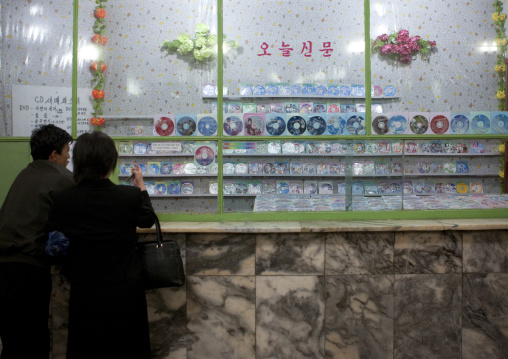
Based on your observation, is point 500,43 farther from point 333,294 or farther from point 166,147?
point 166,147

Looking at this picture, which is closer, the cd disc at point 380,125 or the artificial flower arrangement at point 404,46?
the cd disc at point 380,125

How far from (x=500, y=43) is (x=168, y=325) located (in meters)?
2.88

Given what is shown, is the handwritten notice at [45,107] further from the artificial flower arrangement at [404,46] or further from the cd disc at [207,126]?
the artificial flower arrangement at [404,46]

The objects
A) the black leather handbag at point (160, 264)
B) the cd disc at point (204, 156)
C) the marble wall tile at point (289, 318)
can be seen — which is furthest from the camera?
the cd disc at point (204, 156)

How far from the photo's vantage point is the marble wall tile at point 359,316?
2.36 m

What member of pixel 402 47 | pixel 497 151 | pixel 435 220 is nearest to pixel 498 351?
pixel 435 220

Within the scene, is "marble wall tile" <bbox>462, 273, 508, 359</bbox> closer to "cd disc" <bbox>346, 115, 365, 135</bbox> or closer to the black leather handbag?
"cd disc" <bbox>346, 115, 365, 135</bbox>

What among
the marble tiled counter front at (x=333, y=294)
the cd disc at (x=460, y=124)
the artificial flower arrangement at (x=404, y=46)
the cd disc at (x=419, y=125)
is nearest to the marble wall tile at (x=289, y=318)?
the marble tiled counter front at (x=333, y=294)

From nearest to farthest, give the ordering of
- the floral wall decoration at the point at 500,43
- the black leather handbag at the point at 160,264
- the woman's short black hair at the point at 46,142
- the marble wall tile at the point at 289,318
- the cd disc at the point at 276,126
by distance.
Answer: the black leather handbag at the point at 160,264 → the woman's short black hair at the point at 46,142 → the marble wall tile at the point at 289,318 → the cd disc at the point at 276,126 → the floral wall decoration at the point at 500,43

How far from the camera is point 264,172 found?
288 cm

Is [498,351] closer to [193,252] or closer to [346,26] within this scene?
[193,252]

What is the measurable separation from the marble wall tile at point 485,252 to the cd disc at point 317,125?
1.05m

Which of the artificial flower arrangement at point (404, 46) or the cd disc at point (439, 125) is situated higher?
the artificial flower arrangement at point (404, 46)

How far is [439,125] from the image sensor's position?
282 cm
